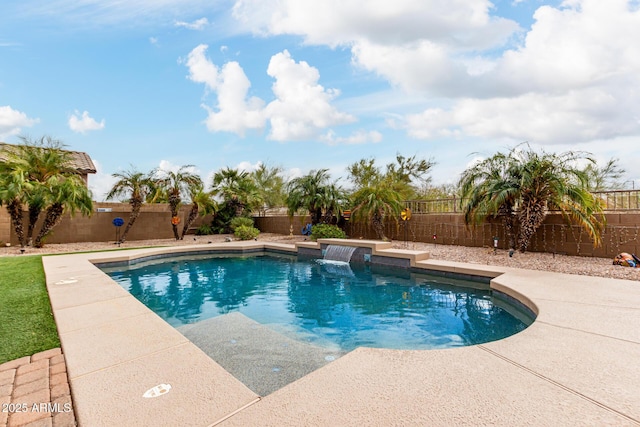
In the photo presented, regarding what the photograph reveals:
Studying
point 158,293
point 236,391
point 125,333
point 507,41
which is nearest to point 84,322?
point 125,333

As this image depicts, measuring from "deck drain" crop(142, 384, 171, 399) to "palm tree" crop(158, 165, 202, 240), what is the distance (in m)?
14.2

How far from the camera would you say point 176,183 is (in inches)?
596

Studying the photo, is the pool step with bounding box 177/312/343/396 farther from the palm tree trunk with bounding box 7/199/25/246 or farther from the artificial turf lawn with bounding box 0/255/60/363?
the palm tree trunk with bounding box 7/199/25/246

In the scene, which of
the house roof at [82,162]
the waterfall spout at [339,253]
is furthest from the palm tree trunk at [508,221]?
the house roof at [82,162]

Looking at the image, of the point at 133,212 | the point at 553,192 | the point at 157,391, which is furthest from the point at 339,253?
the point at 133,212

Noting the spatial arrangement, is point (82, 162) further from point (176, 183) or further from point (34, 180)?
point (176, 183)

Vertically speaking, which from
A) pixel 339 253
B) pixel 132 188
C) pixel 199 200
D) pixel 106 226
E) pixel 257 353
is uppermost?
pixel 132 188

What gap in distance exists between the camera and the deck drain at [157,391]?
86.6 inches

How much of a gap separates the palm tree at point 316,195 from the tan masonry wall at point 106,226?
702 cm

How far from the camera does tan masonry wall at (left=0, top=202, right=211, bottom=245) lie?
1388 centimetres

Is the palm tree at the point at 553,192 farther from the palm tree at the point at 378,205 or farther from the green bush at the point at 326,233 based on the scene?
the green bush at the point at 326,233

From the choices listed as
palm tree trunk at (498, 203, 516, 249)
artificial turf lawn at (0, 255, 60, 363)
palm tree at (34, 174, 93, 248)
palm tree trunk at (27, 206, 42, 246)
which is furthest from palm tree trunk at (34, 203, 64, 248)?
palm tree trunk at (498, 203, 516, 249)

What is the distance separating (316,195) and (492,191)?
23.4 ft

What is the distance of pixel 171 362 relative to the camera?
2.70 m
